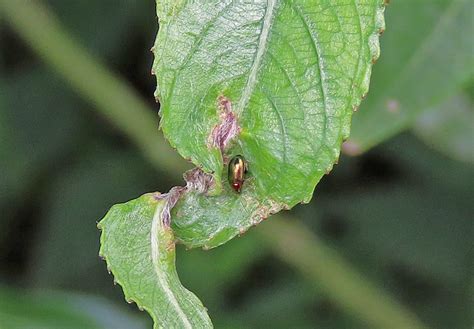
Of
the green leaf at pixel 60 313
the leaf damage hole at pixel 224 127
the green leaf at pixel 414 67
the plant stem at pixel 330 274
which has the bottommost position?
the plant stem at pixel 330 274

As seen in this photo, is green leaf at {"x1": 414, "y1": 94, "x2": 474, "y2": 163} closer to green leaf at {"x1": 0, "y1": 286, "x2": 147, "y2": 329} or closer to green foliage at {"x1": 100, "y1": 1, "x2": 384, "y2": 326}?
green leaf at {"x1": 0, "y1": 286, "x2": 147, "y2": 329}

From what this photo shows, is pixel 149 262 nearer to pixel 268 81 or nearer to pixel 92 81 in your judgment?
pixel 268 81

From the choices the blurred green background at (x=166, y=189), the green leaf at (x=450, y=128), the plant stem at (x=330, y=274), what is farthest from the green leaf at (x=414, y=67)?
the blurred green background at (x=166, y=189)

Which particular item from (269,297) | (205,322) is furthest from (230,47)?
(269,297)

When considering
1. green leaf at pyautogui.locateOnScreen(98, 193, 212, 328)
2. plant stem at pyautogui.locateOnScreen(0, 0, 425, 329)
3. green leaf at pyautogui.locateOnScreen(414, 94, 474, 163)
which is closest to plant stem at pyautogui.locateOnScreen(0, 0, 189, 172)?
plant stem at pyautogui.locateOnScreen(0, 0, 425, 329)

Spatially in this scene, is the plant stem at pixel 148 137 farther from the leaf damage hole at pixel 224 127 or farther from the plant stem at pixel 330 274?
the leaf damage hole at pixel 224 127

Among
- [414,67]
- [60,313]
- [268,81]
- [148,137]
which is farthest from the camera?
[148,137]

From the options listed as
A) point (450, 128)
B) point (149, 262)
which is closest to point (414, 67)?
point (450, 128)

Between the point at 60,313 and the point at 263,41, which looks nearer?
the point at 263,41

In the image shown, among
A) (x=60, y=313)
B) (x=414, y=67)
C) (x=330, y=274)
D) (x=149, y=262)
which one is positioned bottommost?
(x=330, y=274)
